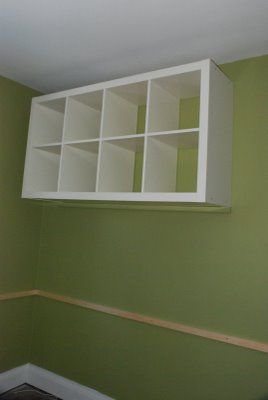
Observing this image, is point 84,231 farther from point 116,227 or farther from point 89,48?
point 89,48

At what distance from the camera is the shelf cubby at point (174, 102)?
1.80 metres

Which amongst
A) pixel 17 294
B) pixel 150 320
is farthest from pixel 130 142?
pixel 17 294

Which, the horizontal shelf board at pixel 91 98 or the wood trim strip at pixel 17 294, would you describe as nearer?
the horizontal shelf board at pixel 91 98

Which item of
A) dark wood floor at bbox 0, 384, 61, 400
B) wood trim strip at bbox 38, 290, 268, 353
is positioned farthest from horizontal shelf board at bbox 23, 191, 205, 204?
dark wood floor at bbox 0, 384, 61, 400

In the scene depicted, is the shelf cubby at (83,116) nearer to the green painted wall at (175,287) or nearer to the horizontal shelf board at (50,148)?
the horizontal shelf board at (50,148)

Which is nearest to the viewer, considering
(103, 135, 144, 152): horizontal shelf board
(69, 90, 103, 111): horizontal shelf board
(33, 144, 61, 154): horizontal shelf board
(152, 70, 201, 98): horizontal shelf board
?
(152, 70, 201, 98): horizontal shelf board

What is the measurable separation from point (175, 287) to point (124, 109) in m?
1.13

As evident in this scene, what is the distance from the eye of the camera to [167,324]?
1970 mm

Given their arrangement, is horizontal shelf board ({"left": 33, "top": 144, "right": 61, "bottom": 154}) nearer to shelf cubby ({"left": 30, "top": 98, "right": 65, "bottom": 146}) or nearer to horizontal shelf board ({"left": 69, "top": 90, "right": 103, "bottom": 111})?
shelf cubby ({"left": 30, "top": 98, "right": 65, "bottom": 146})

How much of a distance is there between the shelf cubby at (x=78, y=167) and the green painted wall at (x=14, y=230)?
0.54 m

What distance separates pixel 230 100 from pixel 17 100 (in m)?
1.49

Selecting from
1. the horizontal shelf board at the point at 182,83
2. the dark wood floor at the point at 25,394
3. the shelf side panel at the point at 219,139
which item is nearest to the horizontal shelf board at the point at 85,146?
the horizontal shelf board at the point at 182,83

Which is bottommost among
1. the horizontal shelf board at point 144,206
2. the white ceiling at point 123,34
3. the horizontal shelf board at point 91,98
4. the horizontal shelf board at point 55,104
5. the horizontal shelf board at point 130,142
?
the horizontal shelf board at point 144,206

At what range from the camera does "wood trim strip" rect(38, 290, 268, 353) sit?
1720 millimetres
